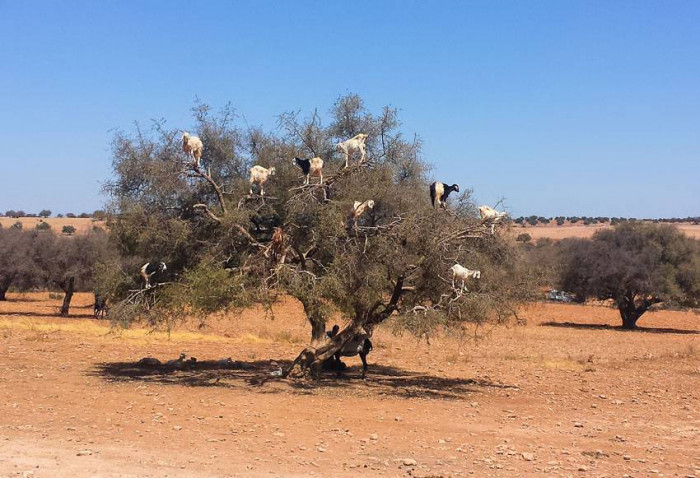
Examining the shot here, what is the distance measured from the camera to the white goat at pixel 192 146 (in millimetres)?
15664

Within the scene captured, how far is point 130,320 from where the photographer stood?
16219 millimetres

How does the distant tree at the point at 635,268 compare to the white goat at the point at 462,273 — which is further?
the distant tree at the point at 635,268

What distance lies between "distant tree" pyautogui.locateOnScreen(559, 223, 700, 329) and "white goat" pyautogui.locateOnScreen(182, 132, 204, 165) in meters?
31.4

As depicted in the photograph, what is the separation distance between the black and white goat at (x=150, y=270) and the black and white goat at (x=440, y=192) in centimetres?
635

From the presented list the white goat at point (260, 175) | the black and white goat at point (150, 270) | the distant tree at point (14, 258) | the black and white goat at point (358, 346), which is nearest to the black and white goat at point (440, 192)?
the white goat at point (260, 175)

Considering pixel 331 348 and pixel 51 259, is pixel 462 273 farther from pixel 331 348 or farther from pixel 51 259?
pixel 51 259

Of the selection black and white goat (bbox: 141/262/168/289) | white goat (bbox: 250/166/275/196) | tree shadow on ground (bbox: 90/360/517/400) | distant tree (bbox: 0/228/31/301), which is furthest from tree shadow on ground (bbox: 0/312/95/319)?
white goat (bbox: 250/166/275/196)

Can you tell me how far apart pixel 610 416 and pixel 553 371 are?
21.7 feet

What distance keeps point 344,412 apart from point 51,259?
3241 centimetres

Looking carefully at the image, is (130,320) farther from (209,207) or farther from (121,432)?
(121,432)

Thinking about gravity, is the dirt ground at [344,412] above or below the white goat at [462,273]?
below

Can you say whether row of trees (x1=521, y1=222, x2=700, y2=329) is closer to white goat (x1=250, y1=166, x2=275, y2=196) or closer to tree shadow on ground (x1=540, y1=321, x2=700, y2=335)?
tree shadow on ground (x1=540, y1=321, x2=700, y2=335)

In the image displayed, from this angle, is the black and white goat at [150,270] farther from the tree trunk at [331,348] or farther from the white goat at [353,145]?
the white goat at [353,145]

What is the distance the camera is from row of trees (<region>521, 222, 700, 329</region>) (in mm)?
40812
